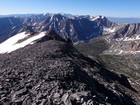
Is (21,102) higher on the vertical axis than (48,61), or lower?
higher

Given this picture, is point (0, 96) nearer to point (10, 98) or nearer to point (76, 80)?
point (10, 98)

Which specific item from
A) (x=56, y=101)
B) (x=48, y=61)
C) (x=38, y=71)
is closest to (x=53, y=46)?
(x=48, y=61)

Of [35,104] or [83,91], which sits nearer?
[35,104]

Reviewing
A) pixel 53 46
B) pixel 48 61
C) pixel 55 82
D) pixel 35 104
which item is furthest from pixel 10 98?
pixel 53 46

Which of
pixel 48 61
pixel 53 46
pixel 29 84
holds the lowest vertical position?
pixel 53 46

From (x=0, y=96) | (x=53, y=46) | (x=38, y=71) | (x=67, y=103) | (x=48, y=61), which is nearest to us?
(x=67, y=103)

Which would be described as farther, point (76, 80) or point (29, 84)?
point (76, 80)

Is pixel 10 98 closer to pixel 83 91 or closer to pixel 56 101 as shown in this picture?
pixel 56 101

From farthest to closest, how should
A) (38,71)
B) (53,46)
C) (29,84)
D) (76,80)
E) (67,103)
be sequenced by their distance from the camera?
(53,46) → (38,71) → (76,80) → (29,84) → (67,103)

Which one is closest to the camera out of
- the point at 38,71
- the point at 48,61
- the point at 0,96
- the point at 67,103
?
the point at 67,103
